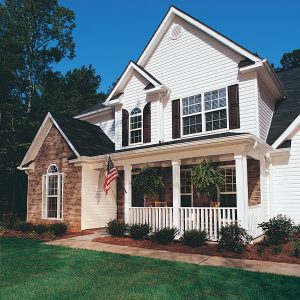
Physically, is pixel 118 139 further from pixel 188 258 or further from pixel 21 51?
pixel 21 51

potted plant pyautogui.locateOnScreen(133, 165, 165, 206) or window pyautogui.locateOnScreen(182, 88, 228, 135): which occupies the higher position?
window pyautogui.locateOnScreen(182, 88, 228, 135)

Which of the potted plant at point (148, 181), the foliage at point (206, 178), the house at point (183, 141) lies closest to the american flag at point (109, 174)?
the house at point (183, 141)

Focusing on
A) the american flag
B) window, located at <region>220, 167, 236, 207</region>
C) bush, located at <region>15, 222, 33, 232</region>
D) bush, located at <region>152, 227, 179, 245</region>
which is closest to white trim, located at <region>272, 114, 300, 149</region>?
window, located at <region>220, 167, 236, 207</region>

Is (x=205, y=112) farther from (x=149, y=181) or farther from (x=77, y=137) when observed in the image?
(x=77, y=137)

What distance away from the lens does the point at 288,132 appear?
40.3 ft

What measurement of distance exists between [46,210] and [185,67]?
9861mm

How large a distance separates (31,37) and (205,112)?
1003 inches

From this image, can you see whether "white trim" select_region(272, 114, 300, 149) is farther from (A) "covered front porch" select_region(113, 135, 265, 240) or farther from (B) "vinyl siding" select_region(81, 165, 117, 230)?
(B) "vinyl siding" select_region(81, 165, 117, 230)

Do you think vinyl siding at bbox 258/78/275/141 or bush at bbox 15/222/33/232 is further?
bush at bbox 15/222/33/232

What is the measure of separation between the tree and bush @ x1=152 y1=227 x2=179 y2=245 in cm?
2388

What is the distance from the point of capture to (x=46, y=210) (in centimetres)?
1647

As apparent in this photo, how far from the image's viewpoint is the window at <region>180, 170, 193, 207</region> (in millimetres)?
14406

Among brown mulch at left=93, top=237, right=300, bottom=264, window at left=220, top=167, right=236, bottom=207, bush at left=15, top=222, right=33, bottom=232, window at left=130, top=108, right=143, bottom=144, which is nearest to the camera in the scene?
brown mulch at left=93, top=237, right=300, bottom=264

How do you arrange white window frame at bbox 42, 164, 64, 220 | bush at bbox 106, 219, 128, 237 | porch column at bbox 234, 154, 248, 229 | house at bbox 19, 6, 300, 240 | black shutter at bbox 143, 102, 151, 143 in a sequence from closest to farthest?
porch column at bbox 234, 154, 248, 229, house at bbox 19, 6, 300, 240, bush at bbox 106, 219, 128, 237, black shutter at bbox 143, 102, 151, 143, white window frame at bbox 42, 164, 64, 220
